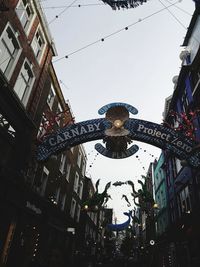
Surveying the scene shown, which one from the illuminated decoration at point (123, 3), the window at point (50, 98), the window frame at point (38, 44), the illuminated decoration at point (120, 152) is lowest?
the illuminated decoration at point (120, 152)

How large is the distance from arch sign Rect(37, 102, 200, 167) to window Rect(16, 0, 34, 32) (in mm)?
7643

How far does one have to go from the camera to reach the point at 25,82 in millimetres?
12805

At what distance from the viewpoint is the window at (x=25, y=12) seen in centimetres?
1250

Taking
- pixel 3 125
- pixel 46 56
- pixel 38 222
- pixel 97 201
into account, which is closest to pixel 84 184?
pixel 97 201

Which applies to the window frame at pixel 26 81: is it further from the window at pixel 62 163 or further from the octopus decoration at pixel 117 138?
the window at pixel 62 163

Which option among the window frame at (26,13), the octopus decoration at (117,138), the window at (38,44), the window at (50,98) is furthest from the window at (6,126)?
the window at (50,98)

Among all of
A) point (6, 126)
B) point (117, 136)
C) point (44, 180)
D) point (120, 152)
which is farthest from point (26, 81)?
point (120, 152)

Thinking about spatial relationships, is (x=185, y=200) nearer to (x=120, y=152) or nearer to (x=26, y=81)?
(x=120, y=152)

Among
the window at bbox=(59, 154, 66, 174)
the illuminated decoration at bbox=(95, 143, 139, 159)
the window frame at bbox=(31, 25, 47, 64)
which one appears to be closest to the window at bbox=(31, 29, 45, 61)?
the window frame at bbox=(31, 25, 47, 64)

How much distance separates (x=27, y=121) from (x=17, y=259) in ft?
21.6

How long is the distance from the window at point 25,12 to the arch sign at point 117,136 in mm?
7643

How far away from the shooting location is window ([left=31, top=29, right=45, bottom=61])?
1438 cm

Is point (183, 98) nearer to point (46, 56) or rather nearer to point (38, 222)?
point (46, 56)

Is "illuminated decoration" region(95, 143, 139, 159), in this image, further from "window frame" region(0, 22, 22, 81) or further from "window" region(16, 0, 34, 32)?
"window" region(16, 0, 34, 32)
